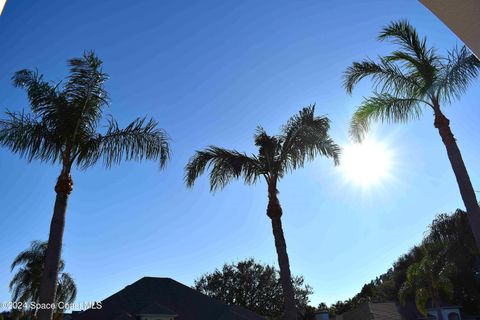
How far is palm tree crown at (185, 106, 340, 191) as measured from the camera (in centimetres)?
1456

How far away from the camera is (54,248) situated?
32.7 feet

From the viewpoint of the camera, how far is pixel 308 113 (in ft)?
48.9

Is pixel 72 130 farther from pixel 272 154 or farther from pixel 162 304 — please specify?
pixel 162 304

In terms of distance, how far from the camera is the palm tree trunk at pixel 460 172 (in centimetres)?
938

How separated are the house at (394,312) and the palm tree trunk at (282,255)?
Result: 2594 centimetres

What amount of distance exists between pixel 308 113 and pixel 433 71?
4.68 meters

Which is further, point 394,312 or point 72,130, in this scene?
point 394,312

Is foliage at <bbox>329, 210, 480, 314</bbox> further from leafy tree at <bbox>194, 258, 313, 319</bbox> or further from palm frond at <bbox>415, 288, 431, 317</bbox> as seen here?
leafy tree at <bbox>194, 258, 313, 319</bbox>

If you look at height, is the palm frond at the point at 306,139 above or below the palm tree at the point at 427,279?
above

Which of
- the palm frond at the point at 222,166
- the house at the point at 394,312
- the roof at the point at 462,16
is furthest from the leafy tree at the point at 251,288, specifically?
the roof at the point at 462,16

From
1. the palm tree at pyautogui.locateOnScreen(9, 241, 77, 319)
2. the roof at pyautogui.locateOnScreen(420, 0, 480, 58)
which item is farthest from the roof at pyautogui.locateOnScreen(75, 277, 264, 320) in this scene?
the roof at pyautogui.locateOnScreen(420, 0, 480, 58)

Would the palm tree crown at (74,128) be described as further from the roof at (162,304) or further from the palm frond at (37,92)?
the roof at (162,304)

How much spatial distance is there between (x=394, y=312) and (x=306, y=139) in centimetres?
2992

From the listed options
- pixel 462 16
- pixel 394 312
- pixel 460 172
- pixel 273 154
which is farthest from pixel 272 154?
pixel 394 312
